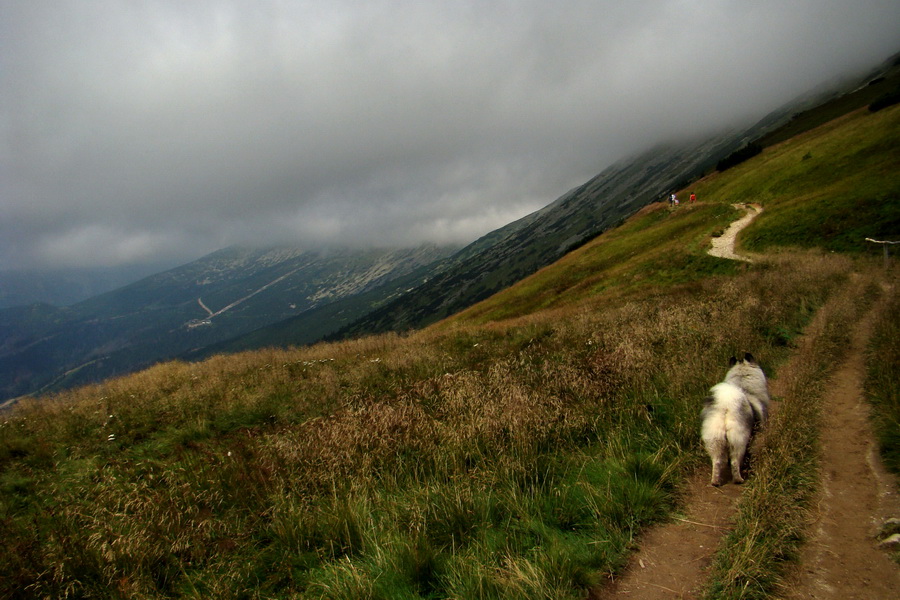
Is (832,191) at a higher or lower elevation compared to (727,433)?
lower

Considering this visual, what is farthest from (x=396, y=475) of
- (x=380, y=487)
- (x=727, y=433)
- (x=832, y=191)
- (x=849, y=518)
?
(x=832, y=191)

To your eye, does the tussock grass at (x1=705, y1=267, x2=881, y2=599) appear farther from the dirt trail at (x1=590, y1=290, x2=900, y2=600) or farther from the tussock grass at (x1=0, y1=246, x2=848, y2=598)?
the tussock grass at (x1=0, y1=246, x2=848, y2=598)

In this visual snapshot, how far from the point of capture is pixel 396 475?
5.39 metres

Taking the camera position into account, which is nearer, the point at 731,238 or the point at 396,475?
the point at 396,475

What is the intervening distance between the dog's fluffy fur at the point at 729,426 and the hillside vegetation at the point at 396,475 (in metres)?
0.35

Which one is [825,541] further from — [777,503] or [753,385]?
[753,385]

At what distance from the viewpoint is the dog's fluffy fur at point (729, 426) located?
5031 mm

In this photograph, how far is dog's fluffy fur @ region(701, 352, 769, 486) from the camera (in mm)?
5031

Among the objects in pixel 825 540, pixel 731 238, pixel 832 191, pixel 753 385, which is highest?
pixel 753 385

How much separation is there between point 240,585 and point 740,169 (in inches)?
2833

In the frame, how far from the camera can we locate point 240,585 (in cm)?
380

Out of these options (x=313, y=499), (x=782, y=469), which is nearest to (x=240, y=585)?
(x=313, y=499)

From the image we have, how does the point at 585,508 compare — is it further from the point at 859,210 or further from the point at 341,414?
the point at 859,210

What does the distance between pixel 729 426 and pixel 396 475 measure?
4716 mm
